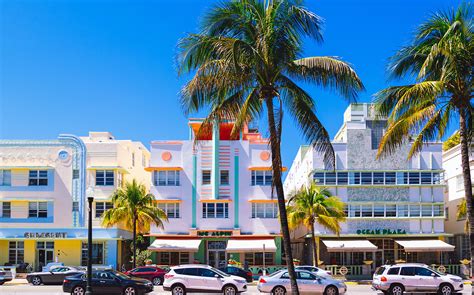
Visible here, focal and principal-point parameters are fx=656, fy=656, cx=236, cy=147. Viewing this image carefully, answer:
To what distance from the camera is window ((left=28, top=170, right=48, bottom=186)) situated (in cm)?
5462

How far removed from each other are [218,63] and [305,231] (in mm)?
37370

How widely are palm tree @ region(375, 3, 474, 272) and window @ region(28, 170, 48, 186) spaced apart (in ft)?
122

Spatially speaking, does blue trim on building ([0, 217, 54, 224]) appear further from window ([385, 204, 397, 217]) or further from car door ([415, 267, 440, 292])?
car door ([415, 267, 440, 292])

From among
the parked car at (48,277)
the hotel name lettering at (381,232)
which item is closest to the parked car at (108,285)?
the parked car at (48,277)

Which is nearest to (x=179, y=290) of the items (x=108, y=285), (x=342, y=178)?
(x=108, y=285)

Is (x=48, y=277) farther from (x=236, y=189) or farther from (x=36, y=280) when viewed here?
(x=236, y=189)

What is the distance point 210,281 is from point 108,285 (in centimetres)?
489

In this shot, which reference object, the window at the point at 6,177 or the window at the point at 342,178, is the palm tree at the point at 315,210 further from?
the window at the point at 6,177

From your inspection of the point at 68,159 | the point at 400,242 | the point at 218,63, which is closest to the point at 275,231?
the point at 400,242

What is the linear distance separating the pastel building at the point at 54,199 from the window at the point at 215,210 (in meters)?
7.32

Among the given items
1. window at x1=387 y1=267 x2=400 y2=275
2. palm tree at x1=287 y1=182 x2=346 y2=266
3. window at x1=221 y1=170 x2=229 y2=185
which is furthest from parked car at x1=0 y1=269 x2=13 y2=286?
window at x1=387 y1=267 x2=400 y2=275

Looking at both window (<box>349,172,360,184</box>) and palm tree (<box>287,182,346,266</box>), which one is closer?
palm tree (<box>287,182,346,266</box>)

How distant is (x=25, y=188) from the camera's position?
54219 millimetres

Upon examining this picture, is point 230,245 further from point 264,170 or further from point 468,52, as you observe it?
point 468,52
